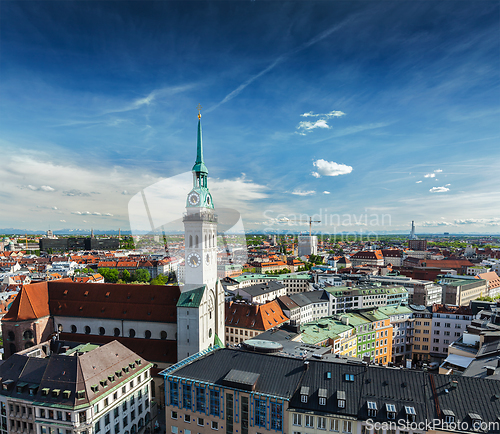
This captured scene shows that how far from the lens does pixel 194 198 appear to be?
4912 centimetres

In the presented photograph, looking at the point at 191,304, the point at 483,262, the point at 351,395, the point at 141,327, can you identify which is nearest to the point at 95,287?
the point at 141,327

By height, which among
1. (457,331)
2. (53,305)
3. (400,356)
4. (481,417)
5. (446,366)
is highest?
(53,305)

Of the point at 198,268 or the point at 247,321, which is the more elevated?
the point at 198,268

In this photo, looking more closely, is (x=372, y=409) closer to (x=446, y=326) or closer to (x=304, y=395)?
(x=304, y=395)

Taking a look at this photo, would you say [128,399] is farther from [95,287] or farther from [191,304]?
[95,287]

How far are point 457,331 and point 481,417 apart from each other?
5967 centimetres

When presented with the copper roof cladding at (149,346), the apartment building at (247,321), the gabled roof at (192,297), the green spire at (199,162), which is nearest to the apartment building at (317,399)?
the gabled roof at (192,297)

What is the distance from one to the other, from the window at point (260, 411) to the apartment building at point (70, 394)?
58.6 feet

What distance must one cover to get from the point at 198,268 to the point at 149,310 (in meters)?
11.3

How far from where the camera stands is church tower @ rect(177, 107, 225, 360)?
48094 mm

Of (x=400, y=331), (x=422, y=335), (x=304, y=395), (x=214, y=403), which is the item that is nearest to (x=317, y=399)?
(x=304, y=395)

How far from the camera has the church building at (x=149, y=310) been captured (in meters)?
48.7

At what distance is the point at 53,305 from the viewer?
5553 centimetres

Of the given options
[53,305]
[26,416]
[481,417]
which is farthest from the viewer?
[53,305]
